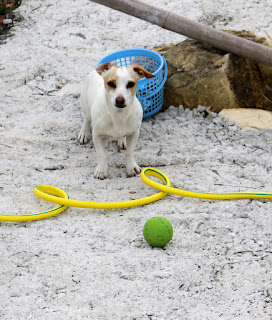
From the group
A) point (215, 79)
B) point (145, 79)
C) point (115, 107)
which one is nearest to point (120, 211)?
point (115, 107)

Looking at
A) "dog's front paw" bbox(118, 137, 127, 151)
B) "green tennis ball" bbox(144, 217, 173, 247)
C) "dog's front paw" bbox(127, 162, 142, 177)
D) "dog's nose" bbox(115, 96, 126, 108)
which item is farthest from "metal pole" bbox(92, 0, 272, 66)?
"green tennis ball" bbox(144, 217, 173, 247)

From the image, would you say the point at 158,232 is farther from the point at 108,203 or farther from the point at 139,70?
the point at 139,70

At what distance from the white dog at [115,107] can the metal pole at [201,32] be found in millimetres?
1071

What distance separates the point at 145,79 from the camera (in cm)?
432

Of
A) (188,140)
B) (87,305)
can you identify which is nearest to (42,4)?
(188,140)

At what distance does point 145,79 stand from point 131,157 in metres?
0.88

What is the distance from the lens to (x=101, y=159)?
3787 mm

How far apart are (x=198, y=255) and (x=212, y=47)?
2.66m

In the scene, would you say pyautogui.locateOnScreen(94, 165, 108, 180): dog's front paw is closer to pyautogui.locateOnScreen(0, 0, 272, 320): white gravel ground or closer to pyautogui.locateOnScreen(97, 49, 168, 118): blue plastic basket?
pyautogui.locateOnScreen(0, 0, 272, 320): white gravel ground

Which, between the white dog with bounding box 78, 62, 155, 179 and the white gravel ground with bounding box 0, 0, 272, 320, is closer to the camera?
the white gravel ground with bounding box 0, 0, 272, 320

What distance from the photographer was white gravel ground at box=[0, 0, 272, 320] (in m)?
2.49

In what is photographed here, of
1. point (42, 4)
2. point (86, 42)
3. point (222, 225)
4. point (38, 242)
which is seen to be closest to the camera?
point (38, 242)

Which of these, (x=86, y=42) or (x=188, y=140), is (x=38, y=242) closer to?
(x=188, y=140)

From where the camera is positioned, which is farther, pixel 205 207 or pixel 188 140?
pixel 188 140
